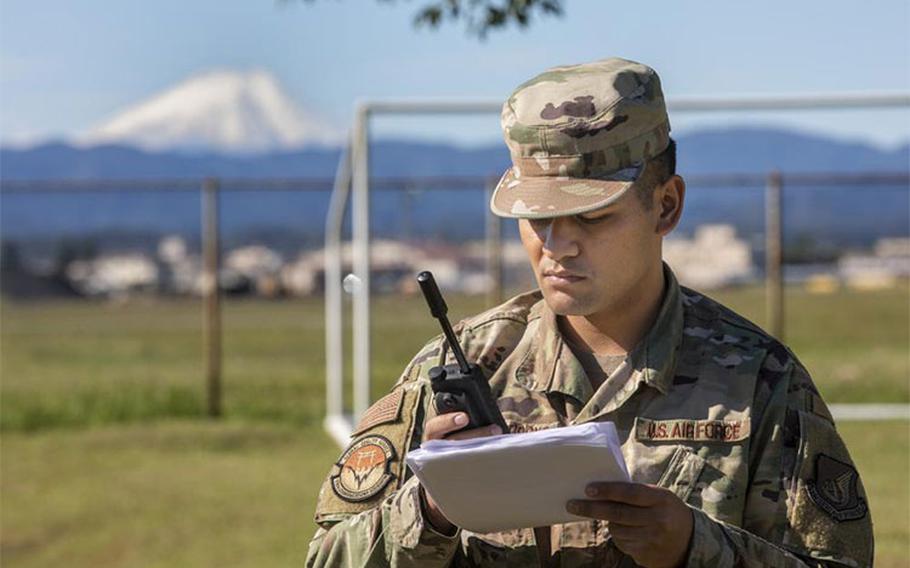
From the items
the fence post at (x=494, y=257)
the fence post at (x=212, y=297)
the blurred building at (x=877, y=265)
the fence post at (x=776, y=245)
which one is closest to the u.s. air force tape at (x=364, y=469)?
the fence post at (x=494, y=257)

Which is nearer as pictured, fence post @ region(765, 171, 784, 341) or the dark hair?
the dark hair

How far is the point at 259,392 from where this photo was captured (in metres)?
15.4

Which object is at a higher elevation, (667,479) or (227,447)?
(667,479)

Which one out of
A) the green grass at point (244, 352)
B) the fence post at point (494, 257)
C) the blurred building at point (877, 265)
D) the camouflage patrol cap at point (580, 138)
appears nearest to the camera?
the camouflage patrol cap at point (580, 138)

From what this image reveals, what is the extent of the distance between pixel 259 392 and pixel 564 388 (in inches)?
509

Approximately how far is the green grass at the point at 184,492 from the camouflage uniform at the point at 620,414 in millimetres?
5280

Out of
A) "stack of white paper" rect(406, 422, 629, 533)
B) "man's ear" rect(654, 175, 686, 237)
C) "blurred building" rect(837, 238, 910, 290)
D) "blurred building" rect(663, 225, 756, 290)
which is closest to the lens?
"stack of white paper" rect(406, 422, 629, 533)

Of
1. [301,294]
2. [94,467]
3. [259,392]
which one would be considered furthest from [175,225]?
[94,467]

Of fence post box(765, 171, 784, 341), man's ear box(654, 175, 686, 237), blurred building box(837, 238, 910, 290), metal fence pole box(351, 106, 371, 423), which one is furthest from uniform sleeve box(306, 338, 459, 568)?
blurred building box(837, 238, 910, 290)

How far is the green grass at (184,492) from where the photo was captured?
27.7ft

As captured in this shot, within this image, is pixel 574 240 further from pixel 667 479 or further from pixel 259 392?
pixel 259 392

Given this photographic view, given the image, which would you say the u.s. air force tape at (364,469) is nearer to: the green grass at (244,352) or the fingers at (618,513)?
the fingers at (618,513)

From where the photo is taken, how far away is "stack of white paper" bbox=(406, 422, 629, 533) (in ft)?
7.61

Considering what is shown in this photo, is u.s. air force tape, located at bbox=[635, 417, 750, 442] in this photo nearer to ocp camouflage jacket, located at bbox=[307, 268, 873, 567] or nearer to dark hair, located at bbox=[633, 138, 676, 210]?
ocp camouflage jacket, located at bbox=[307, 268, 873, 567]
